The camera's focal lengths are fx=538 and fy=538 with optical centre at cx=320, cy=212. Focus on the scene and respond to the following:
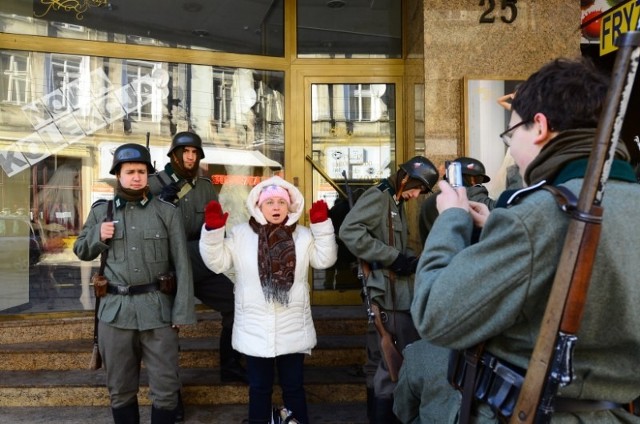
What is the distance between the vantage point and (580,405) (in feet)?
4.12

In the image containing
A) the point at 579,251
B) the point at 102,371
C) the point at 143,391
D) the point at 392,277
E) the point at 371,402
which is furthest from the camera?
the point at 102,371

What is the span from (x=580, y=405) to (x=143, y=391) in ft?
12.6

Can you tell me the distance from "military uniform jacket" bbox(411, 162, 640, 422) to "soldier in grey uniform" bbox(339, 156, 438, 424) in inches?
91.1

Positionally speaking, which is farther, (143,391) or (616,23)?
(143,391)

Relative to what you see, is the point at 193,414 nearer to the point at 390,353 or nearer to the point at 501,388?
the point at 390,353

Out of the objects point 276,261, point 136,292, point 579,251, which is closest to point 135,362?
point 136,292

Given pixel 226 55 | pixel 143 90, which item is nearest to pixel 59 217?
pixel 143 90

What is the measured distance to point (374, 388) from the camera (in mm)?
3619

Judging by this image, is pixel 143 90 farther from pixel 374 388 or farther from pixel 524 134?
pixel 524 134

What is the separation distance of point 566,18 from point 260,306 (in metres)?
4.14

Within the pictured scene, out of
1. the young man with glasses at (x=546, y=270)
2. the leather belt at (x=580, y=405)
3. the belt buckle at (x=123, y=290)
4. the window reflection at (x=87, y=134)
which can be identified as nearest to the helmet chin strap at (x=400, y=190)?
the belt buckle at (x=123, y=290)

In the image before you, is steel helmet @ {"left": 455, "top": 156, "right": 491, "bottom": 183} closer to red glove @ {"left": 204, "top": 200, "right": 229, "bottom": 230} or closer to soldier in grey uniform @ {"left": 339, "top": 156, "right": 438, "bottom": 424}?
soldier in grey uniform @ {"left": 339, "top": 156, "right": 438, "bottom": 424}

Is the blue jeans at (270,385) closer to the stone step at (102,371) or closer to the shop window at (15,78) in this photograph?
the stone step at (102,371)

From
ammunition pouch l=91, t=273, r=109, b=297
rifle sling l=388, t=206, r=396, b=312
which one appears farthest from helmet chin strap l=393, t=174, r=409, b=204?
ammunition pouch l=91, t=273, r=109, b=297
